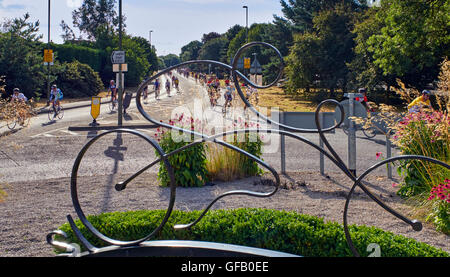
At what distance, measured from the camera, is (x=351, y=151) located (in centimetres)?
854

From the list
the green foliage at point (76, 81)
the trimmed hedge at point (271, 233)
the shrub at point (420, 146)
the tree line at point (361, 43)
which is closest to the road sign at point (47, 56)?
the green foliage at point (76, 81)

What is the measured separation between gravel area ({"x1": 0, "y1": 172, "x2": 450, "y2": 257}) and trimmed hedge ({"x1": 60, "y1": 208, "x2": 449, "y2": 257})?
998mm

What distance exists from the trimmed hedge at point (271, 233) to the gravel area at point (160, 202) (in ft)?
3.27

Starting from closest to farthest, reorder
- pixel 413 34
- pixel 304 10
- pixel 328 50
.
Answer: pixel 413 34
pixel 328 50
pixel 304 10

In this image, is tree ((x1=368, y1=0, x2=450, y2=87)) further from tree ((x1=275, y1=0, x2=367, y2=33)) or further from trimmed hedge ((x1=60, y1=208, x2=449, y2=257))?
trimmed hedge ((x1=60, y1=208, x2=449, y2=257))

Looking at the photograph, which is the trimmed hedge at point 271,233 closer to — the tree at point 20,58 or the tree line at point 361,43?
the tree line at point 361,43

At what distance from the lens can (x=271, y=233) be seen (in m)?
3.82

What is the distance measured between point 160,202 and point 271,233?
10.1ft

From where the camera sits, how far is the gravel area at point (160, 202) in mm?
5152

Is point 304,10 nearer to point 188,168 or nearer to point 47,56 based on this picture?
point 47,56

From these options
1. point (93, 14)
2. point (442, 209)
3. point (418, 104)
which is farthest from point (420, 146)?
point (93, 14)

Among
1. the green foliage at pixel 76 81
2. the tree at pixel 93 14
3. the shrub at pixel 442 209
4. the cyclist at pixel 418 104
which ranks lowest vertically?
the shrub at pixel 442 209

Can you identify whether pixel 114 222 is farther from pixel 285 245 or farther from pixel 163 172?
pixel 163 172
